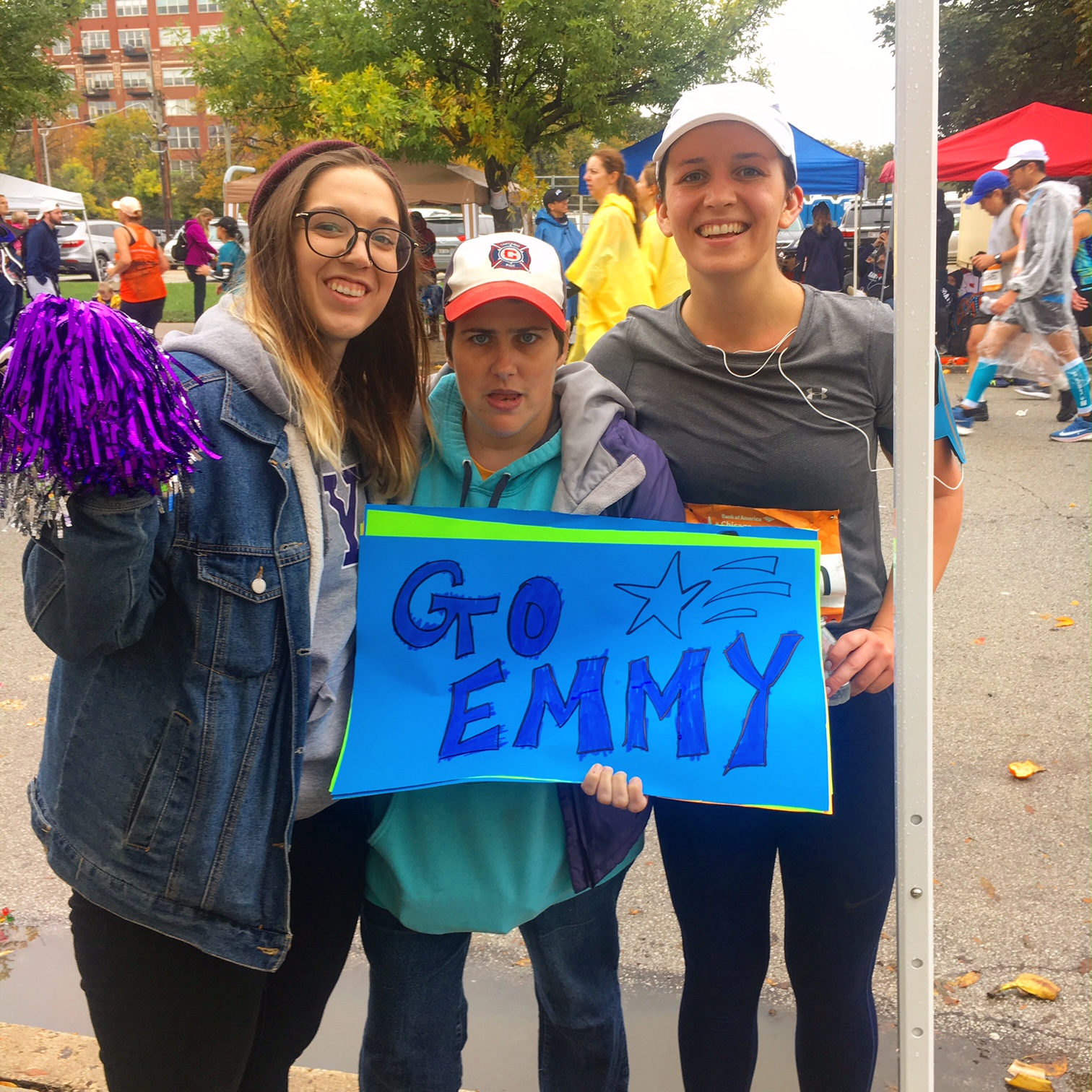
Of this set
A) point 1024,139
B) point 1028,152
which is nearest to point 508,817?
point 1028,152

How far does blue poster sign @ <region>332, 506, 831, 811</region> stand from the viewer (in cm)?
154

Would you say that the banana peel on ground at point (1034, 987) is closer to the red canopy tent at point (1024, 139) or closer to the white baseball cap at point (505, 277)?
the white baseball cap at point (505, 277)

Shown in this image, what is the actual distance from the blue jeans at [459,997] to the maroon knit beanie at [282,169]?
3.83 feet

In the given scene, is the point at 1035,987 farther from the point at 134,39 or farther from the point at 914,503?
the point at 134,39

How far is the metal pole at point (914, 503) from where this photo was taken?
1.10m

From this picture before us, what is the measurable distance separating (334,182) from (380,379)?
32cm

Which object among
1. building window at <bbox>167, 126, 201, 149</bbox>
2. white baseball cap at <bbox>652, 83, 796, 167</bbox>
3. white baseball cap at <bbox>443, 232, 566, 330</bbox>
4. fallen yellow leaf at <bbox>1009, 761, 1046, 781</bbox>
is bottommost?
fallen yellow leaf at <bbox>1009, 761, 1046, 781</bbox>

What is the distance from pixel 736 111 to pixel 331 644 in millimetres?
1020

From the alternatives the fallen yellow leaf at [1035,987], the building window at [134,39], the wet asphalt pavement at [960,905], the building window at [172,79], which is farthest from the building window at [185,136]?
the fallen yellow leaf at [1035,987]

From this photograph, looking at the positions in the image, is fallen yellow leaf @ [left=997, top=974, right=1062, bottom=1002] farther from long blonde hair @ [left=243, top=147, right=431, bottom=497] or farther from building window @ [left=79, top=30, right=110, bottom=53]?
building window @ [left=79, top=30, right=110, bottom=53]

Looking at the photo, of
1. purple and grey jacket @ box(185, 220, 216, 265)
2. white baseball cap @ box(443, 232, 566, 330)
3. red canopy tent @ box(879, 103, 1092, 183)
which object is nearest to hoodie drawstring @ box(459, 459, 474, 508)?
white baseball cap @ box(443, 232, 566, 330)

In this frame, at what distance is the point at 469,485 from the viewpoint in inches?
67.9

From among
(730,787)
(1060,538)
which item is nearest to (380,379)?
(730,787)

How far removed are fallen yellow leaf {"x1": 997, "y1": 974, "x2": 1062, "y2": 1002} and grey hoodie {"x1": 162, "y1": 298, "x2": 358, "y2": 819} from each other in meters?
1.94
